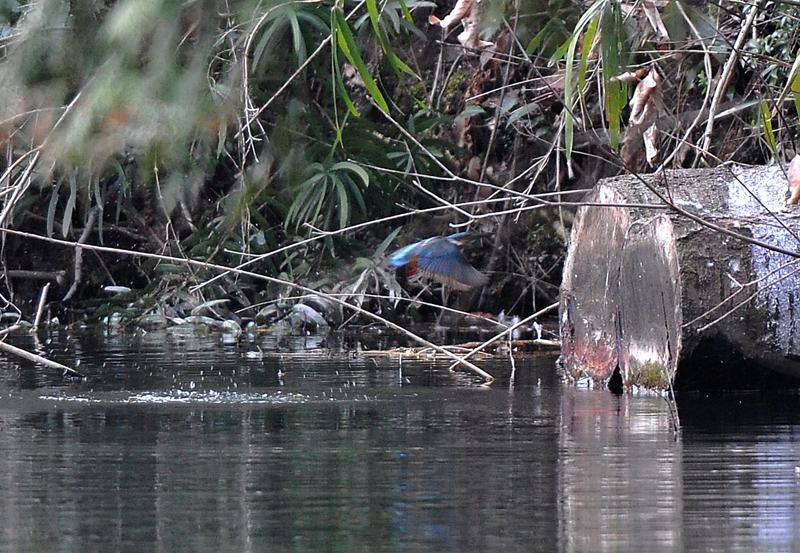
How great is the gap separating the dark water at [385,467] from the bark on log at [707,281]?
20cm

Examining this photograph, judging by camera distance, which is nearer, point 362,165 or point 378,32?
point 378,32

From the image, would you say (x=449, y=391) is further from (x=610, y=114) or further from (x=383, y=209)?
(x=383, y=209)

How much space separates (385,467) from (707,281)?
242 centimetres

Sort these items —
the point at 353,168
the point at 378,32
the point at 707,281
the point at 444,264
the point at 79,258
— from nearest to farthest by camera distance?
the point at 378,32 → the point at 707,281 → the point at 444,264 → the point at 353,168 → the point at 79,258

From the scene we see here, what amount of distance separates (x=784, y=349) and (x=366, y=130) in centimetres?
616

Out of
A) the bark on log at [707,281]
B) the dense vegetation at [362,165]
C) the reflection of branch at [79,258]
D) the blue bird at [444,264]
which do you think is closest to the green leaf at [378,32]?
the bark on log at [707,281]

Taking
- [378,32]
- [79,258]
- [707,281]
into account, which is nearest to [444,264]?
[707,281]

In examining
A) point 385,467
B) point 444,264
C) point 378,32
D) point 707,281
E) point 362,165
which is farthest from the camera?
point 444,264

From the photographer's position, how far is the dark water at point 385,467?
3.37 m

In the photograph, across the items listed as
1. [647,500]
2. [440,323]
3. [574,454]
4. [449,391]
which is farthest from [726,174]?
[440,323]

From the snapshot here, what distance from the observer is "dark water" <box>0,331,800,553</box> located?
3367mm

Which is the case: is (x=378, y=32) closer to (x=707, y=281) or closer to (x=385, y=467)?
(x=385, y=467)

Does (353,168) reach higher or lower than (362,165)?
higher

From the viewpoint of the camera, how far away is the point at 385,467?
4383 mm
